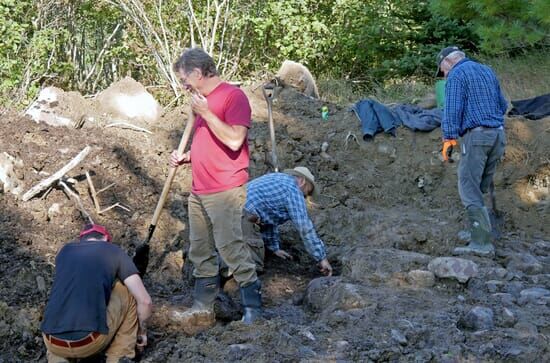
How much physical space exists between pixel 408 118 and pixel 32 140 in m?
4.99

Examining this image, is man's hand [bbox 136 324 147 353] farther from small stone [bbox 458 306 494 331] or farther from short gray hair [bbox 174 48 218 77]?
small stone [bbox 458 306 494 331]

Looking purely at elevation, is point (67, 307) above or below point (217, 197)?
below

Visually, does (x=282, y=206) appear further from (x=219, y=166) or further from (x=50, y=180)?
(x=50, y=180)

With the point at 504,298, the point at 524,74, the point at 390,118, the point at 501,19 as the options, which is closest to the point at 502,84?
the point at 524,74

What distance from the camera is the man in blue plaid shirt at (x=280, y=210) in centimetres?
604

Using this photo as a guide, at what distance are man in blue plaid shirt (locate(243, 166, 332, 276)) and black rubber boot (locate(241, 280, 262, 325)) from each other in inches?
40.0

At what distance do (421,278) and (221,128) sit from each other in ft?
7.26

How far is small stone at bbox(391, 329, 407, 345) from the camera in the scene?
4590 millimetres

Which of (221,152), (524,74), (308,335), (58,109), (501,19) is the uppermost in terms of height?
(501,19)

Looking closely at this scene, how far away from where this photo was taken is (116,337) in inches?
173

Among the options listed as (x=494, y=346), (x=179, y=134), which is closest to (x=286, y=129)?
(x=179, y=134)

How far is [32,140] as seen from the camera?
27.2 feet

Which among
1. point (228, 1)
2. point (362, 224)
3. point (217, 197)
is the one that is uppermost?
point (228, 1)

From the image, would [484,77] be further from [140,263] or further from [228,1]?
[228,1]
